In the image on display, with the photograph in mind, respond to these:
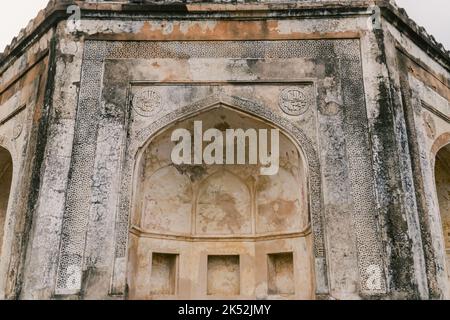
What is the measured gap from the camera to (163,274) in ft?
22.6

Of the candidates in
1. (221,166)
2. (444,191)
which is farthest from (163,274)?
(444,191)

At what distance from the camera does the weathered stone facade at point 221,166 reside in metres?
5.86

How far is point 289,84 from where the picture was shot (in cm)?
662

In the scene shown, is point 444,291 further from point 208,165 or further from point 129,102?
point 129,102

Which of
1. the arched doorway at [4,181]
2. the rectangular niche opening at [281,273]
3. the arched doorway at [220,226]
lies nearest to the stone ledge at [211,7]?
the arched doorway at [220,226]

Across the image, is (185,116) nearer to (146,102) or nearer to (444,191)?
(146,102)

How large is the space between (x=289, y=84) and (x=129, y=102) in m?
2.12

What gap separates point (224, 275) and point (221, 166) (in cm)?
157

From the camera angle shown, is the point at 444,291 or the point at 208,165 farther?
the point at 208,165

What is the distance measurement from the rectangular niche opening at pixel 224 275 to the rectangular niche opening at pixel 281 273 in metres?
0.47

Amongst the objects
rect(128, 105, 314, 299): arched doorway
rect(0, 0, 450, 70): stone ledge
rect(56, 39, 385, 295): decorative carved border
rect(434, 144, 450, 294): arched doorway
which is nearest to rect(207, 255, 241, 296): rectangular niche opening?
rect(128, 105, 314, 299): arched doorway

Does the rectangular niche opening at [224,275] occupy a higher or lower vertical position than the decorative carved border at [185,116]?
lower

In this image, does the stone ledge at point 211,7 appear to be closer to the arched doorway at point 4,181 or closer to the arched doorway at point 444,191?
the arched doorway at point 4,181
